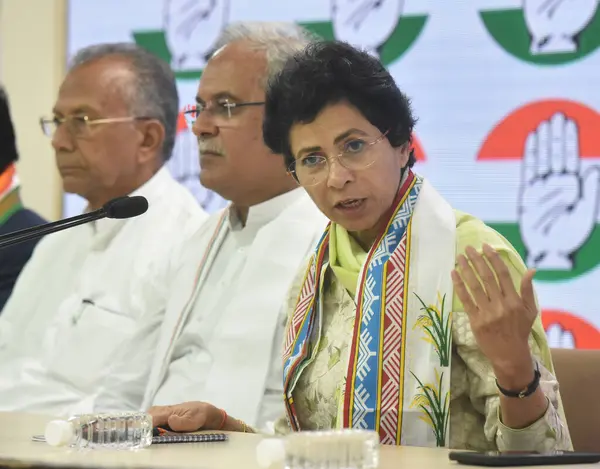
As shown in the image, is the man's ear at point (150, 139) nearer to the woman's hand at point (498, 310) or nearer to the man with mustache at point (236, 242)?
the man with mustache at point (236, 242)

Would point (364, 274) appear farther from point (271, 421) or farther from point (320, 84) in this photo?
point (271, 421)

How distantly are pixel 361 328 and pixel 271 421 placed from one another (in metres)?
0.69

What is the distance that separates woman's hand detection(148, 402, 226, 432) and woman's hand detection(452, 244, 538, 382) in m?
0.71

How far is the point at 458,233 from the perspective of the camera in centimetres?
256

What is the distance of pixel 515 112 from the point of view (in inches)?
159

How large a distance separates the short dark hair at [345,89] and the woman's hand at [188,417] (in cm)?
75

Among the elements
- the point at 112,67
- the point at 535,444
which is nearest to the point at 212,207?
the point at 112,67

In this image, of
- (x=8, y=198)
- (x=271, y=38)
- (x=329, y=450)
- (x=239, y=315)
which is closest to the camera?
(x=329, y=450)

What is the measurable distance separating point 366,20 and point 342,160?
1.94 meters

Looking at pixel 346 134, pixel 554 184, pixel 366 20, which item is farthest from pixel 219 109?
pixel 554 184

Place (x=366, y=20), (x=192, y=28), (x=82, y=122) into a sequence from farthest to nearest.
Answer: (x=192, y=28), (x=366, y=20), (x=82, y=122)

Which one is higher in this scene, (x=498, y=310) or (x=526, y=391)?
(x=498, y=310)

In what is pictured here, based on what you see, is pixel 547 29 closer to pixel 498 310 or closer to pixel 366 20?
pixel 366 20

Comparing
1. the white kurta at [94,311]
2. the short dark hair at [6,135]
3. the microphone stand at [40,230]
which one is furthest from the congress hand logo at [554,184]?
the short dark hair at [6,135]
